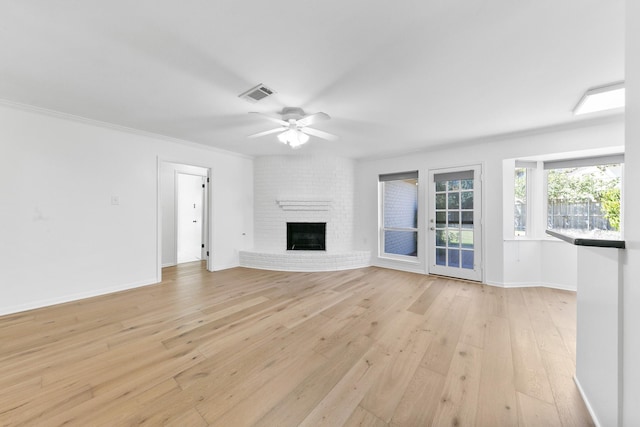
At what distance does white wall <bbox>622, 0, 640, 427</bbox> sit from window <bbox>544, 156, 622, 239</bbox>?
9.38 feet

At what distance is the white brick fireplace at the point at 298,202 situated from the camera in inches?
194

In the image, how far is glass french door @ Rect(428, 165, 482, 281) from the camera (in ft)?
12.8

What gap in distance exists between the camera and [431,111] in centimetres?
274

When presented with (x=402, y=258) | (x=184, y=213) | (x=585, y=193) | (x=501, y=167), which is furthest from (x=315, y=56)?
(x=184, y=213)

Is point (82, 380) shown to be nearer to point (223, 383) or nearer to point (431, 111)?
point (223, 383)

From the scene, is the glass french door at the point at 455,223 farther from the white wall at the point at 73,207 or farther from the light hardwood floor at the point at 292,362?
the white wall at the point at 73,207

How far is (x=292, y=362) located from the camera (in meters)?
1.77

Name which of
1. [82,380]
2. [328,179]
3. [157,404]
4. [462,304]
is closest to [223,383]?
[157,404]

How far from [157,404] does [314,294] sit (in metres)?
2.09

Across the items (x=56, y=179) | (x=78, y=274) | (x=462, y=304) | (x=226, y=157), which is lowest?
(x=462, y=304)

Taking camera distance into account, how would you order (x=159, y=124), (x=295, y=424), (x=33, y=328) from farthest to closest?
(x=159, y=124), (x=33, y=328), (x=295, y=424)

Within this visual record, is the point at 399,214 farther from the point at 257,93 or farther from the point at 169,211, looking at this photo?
the point at 169,211

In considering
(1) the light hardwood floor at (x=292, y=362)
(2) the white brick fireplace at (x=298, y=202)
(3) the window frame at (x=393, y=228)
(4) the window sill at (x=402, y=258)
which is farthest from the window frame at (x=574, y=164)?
(2) the white brick fireplace at (x=298, y=202)

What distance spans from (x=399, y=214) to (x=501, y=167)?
1.85 meters
